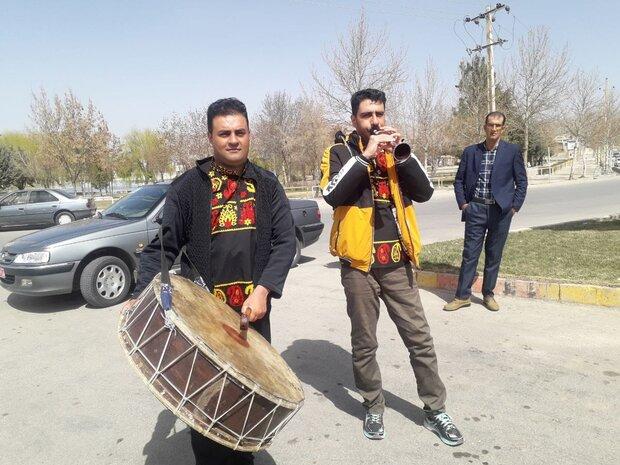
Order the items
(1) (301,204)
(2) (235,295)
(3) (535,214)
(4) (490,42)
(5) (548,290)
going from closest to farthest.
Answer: (2) (235,295) < (5) (548,290) < (1) (301,204) < (3) (535,214) < (4) (490,42)

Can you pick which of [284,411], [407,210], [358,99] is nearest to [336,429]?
[284,411]

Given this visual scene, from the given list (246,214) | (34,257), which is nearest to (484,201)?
(246,214)

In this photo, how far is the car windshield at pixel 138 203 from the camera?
675 cm

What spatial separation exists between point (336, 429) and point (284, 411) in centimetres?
120

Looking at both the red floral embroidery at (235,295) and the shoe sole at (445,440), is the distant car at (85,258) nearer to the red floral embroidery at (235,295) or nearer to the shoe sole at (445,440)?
the red floral embroidery at (235,295)

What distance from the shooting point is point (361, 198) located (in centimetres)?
281

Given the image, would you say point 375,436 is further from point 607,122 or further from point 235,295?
point 607,122

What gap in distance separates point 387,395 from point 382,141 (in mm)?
1907

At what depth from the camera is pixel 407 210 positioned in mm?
2871

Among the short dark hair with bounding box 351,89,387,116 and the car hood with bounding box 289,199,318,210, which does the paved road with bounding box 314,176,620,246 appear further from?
the short dark hair with bounding box 351,89,387,116

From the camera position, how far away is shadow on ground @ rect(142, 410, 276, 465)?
9.06 feet

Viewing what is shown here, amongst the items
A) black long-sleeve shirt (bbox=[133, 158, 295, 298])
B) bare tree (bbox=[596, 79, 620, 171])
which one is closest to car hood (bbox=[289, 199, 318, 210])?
black long-sleeve shirt (bbox=[133, 158, 295, 298])

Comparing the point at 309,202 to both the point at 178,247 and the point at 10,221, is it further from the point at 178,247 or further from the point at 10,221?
the point at 10,221

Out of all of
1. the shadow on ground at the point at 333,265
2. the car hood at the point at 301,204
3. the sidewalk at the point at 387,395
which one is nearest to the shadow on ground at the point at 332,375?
the sidewalk at the point at 387,395
